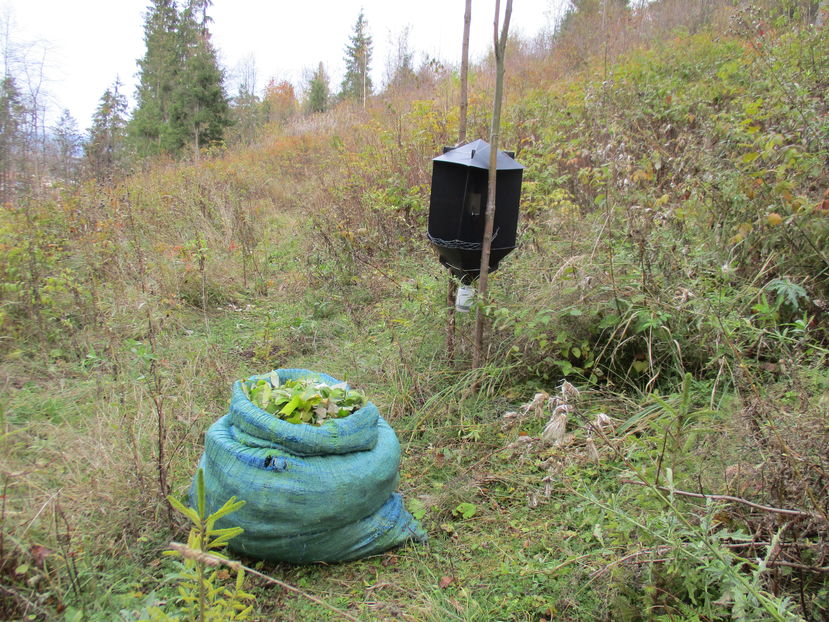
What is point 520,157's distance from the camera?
5238 mm

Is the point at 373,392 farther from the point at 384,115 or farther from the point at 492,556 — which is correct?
the point at 384,115

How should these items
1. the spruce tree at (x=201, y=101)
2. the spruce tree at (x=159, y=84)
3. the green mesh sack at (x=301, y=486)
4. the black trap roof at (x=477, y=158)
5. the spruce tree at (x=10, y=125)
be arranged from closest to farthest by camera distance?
the green mesh sack at (x=301, y=486) → the black trap roof at (x=477, y=158) → the spruce tree at (x=10, y=125) → the spruce tree at (x=201, y=101) → the spruce tree at (x=159, y=84)

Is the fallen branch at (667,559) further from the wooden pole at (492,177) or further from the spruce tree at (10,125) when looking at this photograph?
the spruce tree at (10,125)

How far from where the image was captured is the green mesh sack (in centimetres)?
192

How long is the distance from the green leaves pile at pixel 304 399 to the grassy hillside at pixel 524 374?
43 cm

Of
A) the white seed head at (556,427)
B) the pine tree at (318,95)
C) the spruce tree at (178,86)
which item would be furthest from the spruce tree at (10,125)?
the pine tree at (318,95)

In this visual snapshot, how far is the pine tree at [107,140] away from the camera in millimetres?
6818

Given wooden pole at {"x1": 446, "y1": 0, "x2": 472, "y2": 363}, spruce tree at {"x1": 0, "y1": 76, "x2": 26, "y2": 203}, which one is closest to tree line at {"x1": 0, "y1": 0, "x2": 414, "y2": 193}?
spruce tree at {"x1": 0, "y1": 76, "x2": 26, "y2": 203}

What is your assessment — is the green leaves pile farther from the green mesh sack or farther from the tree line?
the tree line

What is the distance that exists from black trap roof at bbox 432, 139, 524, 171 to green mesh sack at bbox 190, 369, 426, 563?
156 centimetres

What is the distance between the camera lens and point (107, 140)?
292 inches

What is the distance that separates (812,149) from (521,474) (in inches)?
103

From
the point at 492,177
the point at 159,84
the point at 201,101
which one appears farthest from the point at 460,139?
the point at 159,84

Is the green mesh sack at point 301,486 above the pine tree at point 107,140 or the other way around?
Result: the other way around
